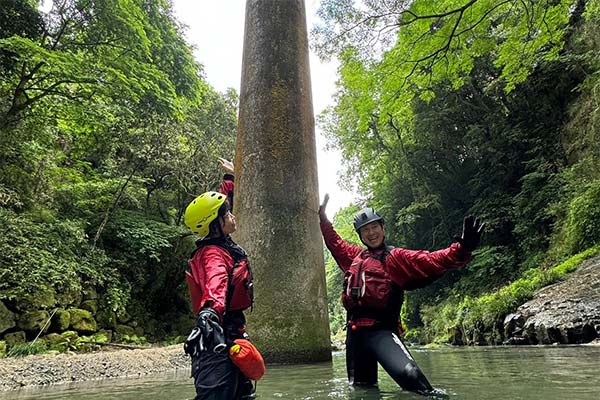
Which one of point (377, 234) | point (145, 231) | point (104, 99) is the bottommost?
point (377, 234)

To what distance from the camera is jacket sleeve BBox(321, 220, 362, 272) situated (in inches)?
168

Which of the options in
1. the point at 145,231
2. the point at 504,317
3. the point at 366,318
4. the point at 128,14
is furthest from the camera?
the point at 145,231

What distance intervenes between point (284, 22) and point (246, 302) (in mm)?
5139

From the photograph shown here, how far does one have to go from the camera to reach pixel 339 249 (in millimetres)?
4293

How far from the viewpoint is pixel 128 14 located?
11391 mm

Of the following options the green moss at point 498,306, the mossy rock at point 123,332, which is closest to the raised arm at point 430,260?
the green moss at point 498,306

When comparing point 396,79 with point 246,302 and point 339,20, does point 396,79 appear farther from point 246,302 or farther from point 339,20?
point 246,302

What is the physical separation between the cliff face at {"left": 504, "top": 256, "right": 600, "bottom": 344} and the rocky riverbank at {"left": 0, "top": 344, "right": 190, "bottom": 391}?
600cm

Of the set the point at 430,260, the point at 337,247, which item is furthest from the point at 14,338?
the point at 430,260

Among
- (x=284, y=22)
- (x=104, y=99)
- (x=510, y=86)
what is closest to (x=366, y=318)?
(x=284, y=22)

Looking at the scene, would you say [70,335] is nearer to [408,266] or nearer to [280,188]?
[280,188]

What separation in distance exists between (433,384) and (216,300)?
2.24 meters

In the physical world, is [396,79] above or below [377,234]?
above

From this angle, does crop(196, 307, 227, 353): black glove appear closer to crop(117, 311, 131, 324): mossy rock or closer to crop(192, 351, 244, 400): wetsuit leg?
crop(192, 351, 244, 400): wetsuit leg
